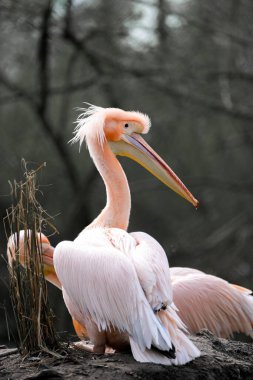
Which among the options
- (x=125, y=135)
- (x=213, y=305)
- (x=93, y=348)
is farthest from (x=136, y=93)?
(x=93, y=348)

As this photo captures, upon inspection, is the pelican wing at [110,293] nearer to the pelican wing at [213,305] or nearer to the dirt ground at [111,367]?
the dirt ground at [111,367]

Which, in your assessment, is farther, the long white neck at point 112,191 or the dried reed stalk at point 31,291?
the long white neck at point 112,191

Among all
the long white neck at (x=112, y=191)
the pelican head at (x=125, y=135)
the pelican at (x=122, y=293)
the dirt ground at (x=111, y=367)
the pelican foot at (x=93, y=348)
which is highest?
the pelican head at (x=125, y=135)

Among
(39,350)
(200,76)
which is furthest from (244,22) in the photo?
(39,350)

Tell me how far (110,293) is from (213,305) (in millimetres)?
1755

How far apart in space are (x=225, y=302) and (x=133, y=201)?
8532 mm

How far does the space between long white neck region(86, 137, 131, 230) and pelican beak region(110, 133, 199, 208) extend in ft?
0.39

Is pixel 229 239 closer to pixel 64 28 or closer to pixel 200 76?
pixel 200 76

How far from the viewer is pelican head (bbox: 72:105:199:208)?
5637 mm

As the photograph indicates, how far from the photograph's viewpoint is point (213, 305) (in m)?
6.23

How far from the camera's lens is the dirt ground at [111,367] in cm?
446

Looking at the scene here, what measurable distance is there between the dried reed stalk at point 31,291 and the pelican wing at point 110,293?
16cm

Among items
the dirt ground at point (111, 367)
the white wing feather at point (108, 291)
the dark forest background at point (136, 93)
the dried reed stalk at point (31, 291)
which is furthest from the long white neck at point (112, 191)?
the dark forest background at point (136, 93)

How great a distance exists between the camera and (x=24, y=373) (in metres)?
4.56
